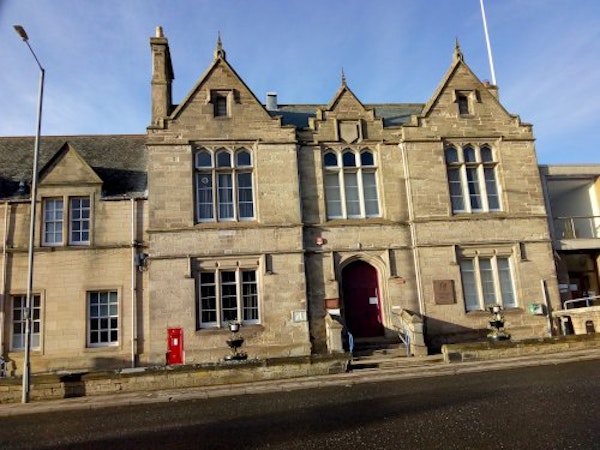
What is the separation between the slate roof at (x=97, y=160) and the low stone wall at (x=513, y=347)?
41.1 ft

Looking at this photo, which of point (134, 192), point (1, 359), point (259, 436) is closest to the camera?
point (259, 436)

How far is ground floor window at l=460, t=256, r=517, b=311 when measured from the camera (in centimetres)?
A: 1861

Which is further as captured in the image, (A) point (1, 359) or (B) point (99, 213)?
(B) point (99, 213)

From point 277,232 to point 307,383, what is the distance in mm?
6633

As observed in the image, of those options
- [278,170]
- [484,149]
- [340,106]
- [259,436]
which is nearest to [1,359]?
[278,170]

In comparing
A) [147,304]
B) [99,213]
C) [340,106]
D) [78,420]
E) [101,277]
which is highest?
[340,106]

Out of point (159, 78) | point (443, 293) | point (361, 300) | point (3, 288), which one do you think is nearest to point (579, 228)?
point (443, 293)

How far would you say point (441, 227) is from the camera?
61.3 ft

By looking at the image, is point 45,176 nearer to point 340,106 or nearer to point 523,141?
point 340,106

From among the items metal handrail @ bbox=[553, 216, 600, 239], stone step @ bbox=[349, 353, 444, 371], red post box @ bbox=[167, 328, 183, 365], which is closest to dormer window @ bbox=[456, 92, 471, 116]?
metal handrail @ bbox=[553, 216, 600, 239]

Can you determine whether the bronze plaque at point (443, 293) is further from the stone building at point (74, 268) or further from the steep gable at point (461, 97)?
the stone building at point (74, 268)

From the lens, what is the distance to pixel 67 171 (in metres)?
18.4

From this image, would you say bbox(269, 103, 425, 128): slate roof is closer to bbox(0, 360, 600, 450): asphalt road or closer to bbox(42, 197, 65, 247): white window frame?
bbox(42, 197, 65, 247): white window frame

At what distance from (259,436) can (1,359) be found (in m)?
13.2
